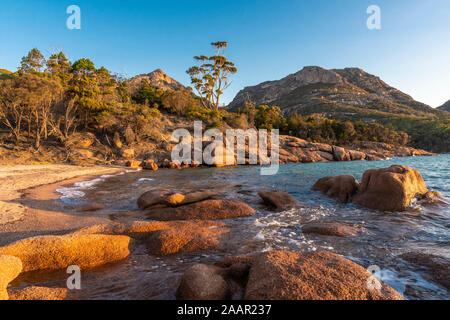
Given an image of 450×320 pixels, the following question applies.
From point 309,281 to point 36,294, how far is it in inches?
123

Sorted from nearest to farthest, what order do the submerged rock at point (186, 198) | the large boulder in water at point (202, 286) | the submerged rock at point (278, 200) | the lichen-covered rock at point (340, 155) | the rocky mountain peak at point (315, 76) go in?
the large boulder in water at point (202, 286) → the submerged rock at point (186, 198) → the submerged rock at point (278, 200) → the lichen-covered rock at point (340, 155) → the rocky mountain peak at point (315, 76)

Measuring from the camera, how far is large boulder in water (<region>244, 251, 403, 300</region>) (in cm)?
217

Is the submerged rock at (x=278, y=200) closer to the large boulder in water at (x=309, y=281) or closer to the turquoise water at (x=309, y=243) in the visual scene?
the turquoise water at (x=309, y=243)

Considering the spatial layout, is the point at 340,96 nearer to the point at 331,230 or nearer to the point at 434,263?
the point at 331,230

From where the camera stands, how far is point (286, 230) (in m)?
5.18

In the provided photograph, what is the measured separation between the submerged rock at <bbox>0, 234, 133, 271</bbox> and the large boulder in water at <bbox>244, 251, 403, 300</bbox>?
8.58 ft

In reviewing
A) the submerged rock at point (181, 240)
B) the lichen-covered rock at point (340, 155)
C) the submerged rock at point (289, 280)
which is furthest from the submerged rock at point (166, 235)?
the lichen-covered rock at point (340, 155)

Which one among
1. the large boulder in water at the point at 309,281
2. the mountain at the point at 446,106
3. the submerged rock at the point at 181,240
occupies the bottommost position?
the submerged rock at the point at 181,240

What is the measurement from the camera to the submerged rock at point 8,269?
7.97 feet

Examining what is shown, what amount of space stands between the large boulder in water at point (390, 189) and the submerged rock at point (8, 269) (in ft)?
29.8

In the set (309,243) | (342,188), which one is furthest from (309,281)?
(342,188)
